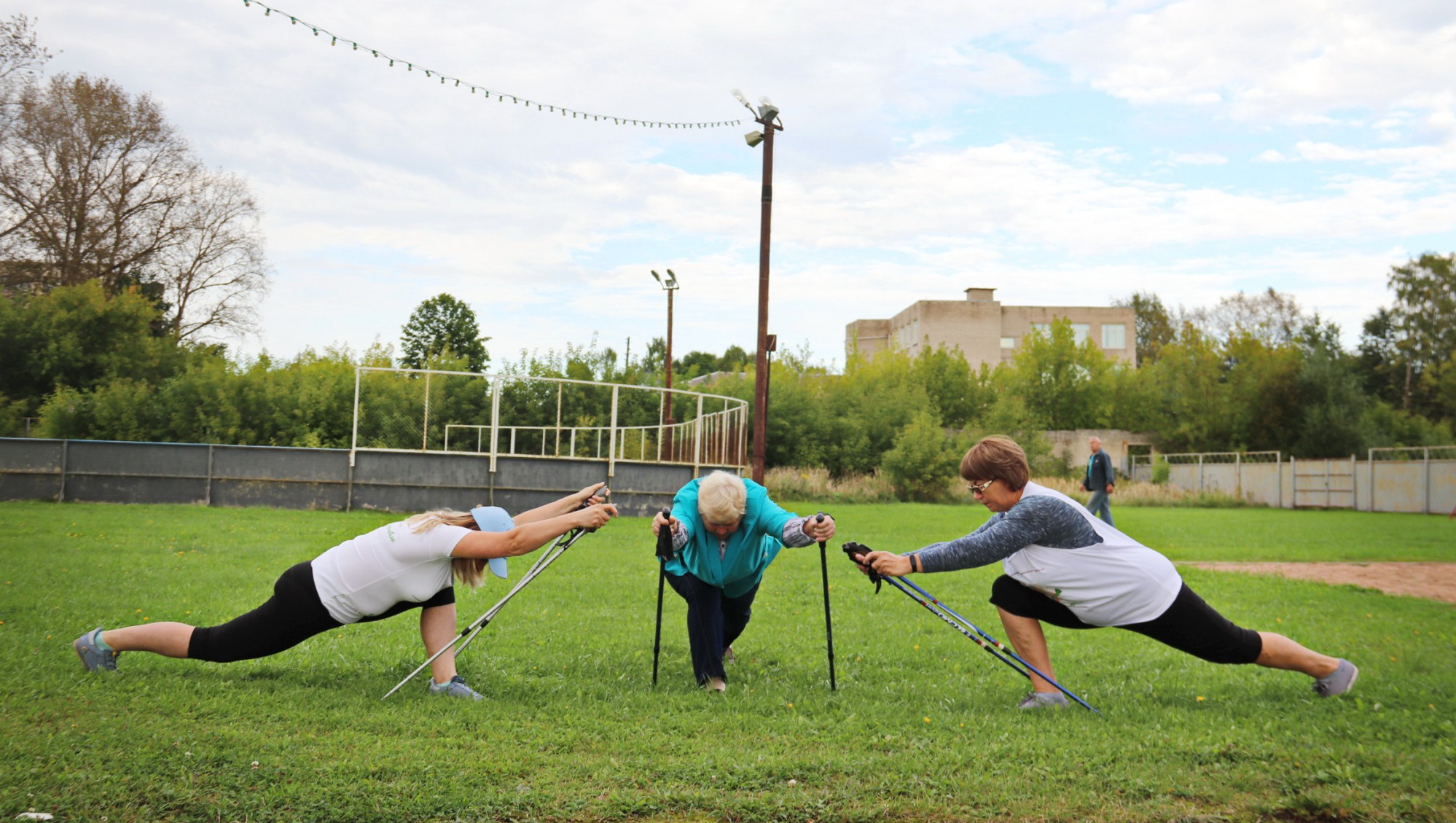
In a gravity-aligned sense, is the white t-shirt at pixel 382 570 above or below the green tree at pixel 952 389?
below

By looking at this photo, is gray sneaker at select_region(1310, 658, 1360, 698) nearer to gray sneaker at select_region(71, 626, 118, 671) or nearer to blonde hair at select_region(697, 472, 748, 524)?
blonde hair at select_region(697, 472, 748, 524)

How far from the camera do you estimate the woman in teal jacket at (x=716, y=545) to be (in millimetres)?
5559

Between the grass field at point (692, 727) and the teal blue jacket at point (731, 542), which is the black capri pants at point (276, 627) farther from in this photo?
the teal blue jacket at point (731, 542)

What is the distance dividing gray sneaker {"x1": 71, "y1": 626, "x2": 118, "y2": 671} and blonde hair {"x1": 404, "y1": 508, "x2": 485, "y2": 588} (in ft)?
5.86

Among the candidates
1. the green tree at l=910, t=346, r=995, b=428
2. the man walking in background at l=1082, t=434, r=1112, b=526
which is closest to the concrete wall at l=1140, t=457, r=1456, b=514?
the green tree at l=910, t=346, r=995, b=428

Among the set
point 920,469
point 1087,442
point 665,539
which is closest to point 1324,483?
point 920,469

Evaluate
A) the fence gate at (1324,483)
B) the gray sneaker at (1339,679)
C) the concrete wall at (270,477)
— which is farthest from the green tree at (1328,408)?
the gray sneaker at (1339,679)

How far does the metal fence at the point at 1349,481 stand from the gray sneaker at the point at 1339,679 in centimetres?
2893

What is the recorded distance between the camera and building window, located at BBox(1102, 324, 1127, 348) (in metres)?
67.4

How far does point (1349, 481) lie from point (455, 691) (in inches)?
1417

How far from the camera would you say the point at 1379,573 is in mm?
13039

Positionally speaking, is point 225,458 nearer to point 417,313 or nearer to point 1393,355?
point 417,313

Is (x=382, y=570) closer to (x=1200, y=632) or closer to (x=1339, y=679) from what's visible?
(x=1200, y=632)

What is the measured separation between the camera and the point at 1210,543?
17281 mm
